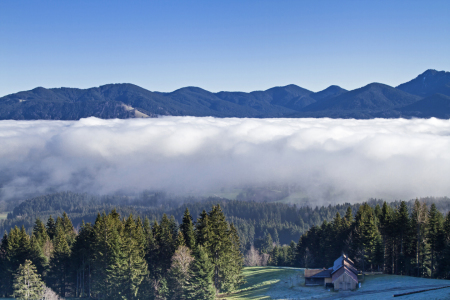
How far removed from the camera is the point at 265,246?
194 meters

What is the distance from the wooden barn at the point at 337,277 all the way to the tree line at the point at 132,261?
42.5 ft

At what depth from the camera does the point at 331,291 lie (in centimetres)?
6378

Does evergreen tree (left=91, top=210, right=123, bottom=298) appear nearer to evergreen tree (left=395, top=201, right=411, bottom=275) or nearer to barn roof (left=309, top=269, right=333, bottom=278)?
barn roof (left=309, top=269, right=333, bottom=278)

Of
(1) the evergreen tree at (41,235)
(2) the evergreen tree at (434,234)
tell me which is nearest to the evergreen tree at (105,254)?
(1) the evergreen tree at (41,235)

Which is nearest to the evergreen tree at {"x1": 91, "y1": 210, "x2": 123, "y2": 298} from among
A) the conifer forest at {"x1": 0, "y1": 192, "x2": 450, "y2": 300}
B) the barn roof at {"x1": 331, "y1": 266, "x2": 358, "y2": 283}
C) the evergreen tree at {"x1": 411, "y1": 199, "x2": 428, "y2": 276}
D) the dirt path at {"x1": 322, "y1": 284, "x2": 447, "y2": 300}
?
the conifer forest at {"x1": 0, "y1": 192, "x2": 450, "y2": 300}

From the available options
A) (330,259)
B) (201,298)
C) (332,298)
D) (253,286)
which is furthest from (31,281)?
(330,259)

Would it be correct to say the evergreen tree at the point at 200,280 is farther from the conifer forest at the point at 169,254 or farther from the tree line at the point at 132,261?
the conifer forest at the point at 169,254

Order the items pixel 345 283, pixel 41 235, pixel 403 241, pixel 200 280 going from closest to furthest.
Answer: pixel 200 280, pixel 345 283, pixel 403 241, pixel 41 235

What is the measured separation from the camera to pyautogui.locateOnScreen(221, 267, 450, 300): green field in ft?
180

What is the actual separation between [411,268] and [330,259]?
66.1ft

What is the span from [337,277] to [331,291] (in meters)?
2.45

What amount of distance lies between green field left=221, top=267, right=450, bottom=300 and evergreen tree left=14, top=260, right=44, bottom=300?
2898 centimetres

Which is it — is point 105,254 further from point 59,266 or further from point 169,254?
point 59,266

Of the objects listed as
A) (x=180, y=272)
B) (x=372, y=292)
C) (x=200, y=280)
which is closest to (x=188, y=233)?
(x=180, y=272)
